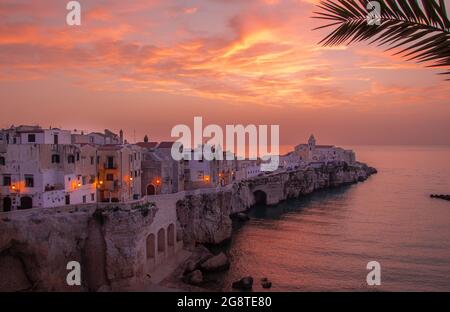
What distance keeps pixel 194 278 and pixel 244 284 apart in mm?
3670

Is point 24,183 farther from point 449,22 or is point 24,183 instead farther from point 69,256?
point 449,22

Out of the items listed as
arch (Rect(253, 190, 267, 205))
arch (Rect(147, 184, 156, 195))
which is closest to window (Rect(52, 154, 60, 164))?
arch (Rect(147, 184, 156, 195))

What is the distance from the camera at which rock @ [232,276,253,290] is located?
26.9 metres

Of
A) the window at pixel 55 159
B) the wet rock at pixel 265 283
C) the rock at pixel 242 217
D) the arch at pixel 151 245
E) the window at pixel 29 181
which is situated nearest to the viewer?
the wet rock at pixel 265 283

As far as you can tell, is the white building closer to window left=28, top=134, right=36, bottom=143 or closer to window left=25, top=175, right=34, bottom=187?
window left=28, top=134, right=36, bottom=143

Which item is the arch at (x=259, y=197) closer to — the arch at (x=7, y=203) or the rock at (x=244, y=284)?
the rock at (x=244, y=284)

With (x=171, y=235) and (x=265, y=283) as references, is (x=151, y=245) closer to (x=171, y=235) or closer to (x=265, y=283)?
(x=171, y=235)

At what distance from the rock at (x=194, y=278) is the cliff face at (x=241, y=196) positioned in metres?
9.22

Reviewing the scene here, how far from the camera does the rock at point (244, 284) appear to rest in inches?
1057

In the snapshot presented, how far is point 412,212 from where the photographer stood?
56.4 meters

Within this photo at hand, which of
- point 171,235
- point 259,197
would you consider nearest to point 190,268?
point 171,235

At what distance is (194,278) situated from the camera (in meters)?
28.4

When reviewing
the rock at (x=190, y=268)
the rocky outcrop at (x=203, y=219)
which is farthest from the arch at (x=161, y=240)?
the rocky outcrop at (x=203, y=219)
